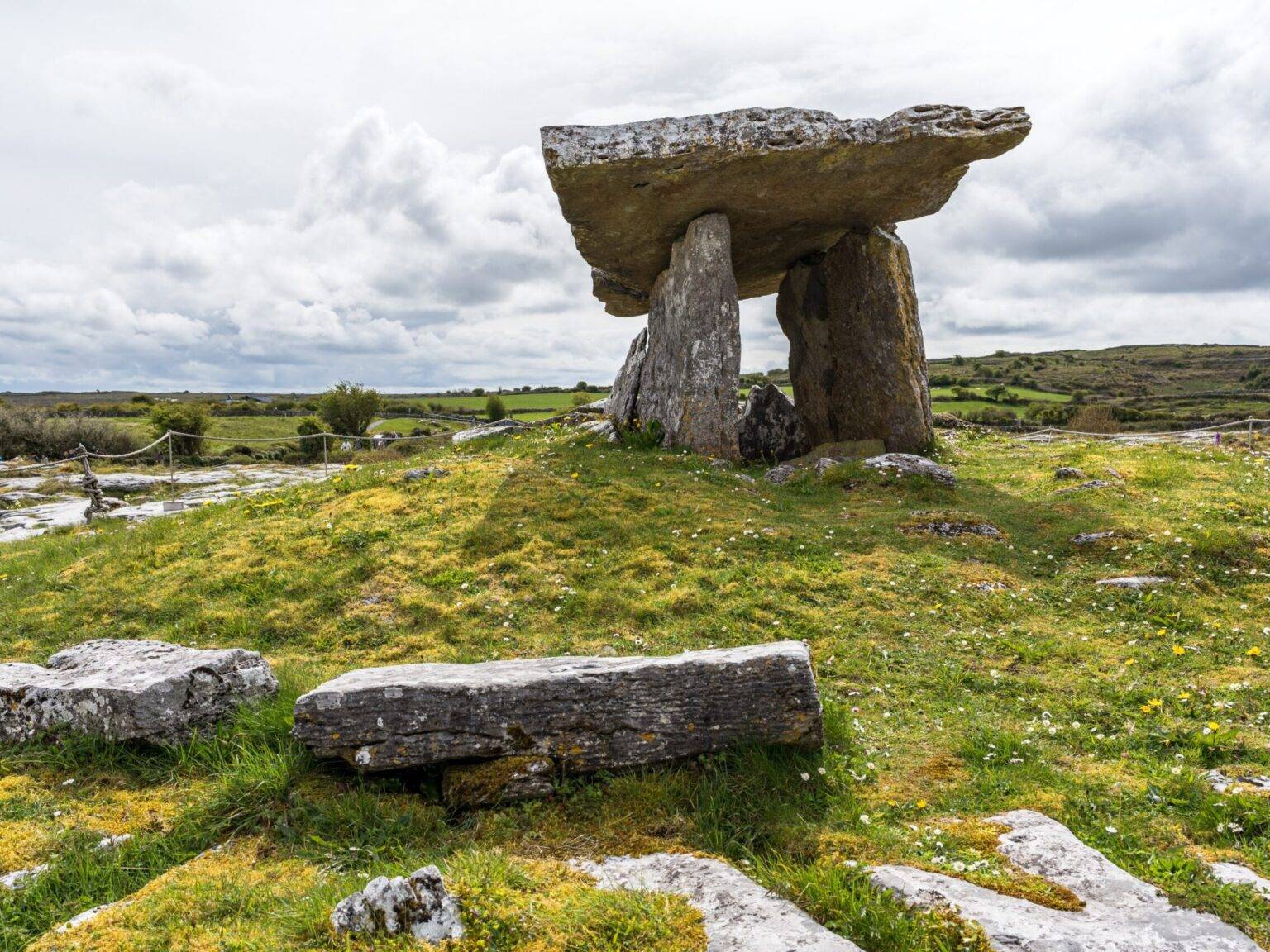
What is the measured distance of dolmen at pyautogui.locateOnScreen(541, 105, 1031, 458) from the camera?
1536cm

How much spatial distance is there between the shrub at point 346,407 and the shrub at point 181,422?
6.87 metres

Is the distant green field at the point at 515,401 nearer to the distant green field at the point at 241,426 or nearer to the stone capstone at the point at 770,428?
the distant green field at the point at 241,426

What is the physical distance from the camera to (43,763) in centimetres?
604

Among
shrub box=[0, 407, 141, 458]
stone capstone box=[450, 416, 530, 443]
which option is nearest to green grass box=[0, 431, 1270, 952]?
stone capstone box=[450, 416, 530, 443]

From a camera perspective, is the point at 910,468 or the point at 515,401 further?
the point at 515,401

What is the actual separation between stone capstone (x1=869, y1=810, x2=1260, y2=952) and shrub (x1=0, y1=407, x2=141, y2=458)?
44502mm

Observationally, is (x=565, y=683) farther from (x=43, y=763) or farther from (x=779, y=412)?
(x=779, y=412)

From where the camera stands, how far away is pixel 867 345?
1947 cm

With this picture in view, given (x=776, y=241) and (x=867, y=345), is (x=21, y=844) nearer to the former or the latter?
(x=867, y=345)

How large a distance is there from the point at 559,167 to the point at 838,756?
496 inches

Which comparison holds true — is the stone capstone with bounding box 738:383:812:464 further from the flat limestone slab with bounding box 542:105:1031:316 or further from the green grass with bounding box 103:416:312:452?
the green grass with bounding box 103:416:312:452

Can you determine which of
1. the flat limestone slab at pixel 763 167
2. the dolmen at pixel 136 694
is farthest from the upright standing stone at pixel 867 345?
the dolmen at pixel 136 694

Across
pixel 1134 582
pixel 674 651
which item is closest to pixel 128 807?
pixel 674 651

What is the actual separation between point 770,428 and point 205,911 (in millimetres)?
17555
